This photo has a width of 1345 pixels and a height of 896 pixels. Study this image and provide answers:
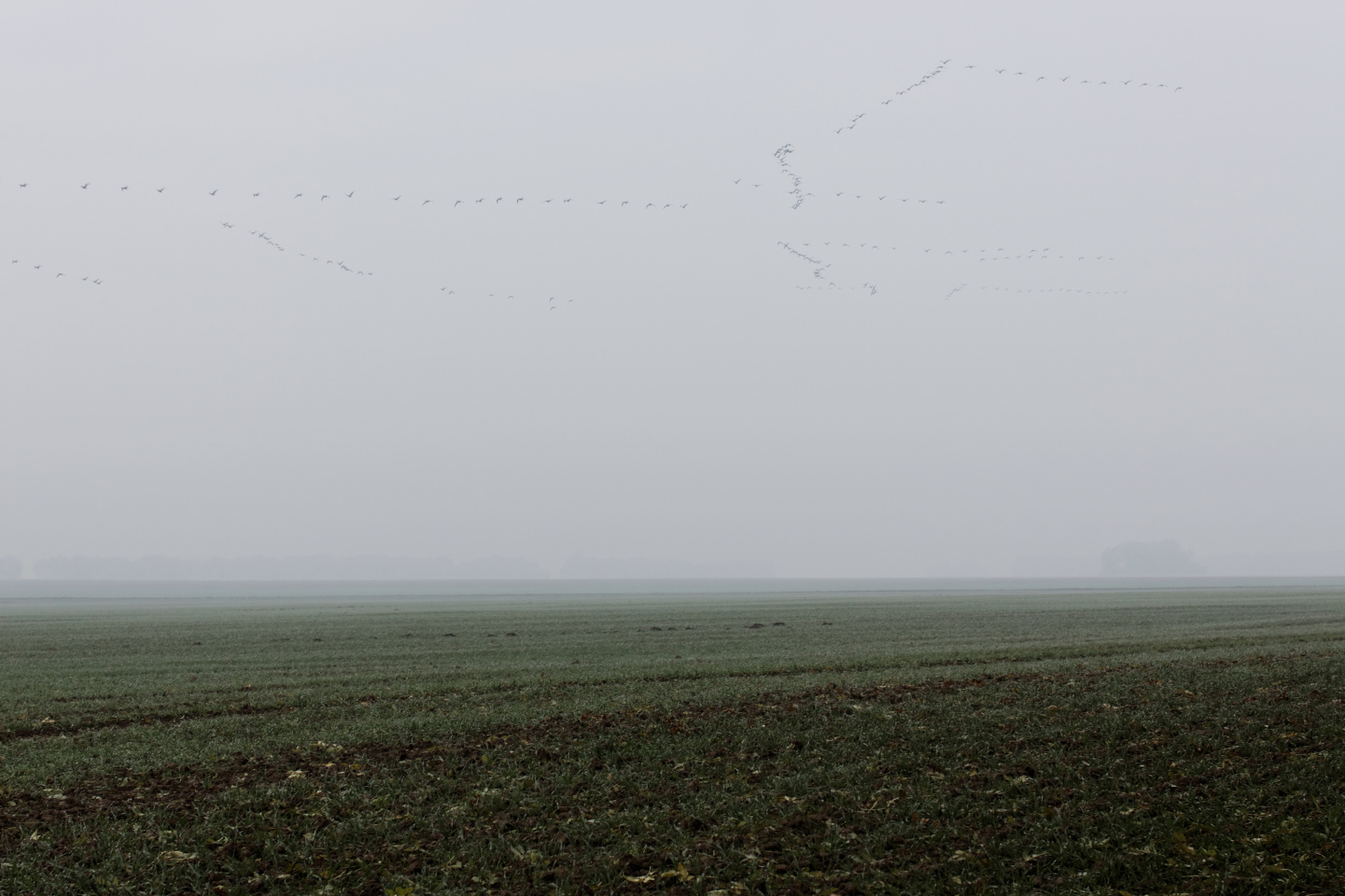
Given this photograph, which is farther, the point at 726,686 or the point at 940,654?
the point at 940,654

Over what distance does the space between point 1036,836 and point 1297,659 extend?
65.7 ft

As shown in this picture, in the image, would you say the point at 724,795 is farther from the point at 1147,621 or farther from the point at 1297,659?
the point at 1147,621

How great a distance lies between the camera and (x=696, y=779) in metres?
17.6

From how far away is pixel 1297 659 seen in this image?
29.5 meters

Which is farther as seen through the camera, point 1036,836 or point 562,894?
point 1036,836

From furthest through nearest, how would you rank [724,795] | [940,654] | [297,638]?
[297,638]
[940,654]
[724,795]

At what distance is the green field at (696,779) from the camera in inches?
538

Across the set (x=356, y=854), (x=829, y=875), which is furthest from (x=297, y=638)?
(x=829, y=875)

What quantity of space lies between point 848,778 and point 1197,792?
538 cm

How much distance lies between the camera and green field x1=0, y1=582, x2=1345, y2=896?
44.9 ft

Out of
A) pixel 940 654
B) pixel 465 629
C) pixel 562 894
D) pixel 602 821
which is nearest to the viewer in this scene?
pixel 562 894

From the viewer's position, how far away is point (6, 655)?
1793 inches

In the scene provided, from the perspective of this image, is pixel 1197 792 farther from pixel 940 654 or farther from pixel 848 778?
pixel 940 654

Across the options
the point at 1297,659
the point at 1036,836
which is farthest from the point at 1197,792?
the point at 1297,659
